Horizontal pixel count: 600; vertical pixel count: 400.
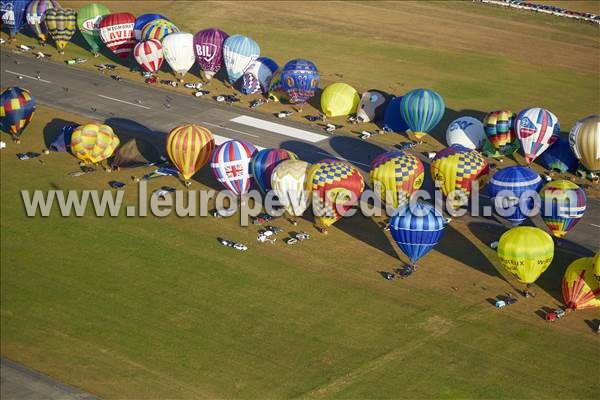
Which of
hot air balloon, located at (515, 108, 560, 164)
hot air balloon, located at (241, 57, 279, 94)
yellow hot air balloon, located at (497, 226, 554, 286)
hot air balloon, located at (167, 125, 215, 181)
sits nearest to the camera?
yellow hot air balloon, located at (497, 226, 554, 286)

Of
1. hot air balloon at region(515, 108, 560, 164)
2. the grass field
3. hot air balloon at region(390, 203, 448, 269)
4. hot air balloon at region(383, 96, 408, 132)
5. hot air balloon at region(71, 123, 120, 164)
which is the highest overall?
hot air balloon at region(515, 108, 560, 164)

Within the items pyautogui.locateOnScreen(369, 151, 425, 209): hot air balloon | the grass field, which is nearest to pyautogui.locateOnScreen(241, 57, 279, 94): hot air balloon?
the grass field

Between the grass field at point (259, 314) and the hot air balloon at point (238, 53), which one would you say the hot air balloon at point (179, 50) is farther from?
the grass field at point (259, 314)

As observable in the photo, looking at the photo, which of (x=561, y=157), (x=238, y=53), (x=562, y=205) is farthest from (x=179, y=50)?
(x=562, y=205)

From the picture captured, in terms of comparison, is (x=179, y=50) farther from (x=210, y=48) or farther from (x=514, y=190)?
(x=514, y=190)

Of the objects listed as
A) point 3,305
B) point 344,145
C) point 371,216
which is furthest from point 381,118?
point 3,305

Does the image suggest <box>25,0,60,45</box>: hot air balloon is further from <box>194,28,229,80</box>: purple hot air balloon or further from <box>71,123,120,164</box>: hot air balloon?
<box>71,123,120,164</box>: hot air balloon

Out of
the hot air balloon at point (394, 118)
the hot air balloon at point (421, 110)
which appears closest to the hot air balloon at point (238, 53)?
the hot air balloon at point (394, 118)
